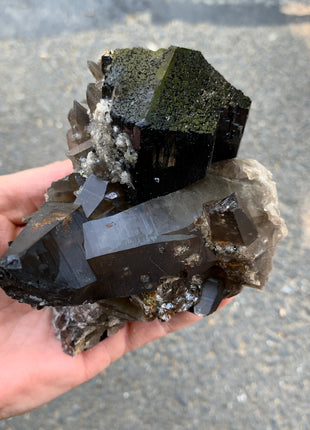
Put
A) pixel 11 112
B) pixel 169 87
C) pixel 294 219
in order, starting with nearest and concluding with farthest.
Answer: pixel 169 87, pixel 294 219, pixel 11 112

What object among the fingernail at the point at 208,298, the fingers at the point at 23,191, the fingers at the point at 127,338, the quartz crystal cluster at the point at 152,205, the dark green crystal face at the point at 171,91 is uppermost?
the dark green crystal face at the point at 171,91

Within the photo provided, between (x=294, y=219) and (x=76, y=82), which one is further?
(x=76, y=82)

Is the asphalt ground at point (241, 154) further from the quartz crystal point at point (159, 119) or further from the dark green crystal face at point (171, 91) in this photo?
the dark green crystal face at point (171, 91)

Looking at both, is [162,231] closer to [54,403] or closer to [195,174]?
[195,174]

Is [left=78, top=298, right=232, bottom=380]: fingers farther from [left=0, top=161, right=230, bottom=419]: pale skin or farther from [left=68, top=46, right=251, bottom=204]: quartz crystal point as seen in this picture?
[left=68, top=46, right=251, bottom=204]: quartz crystal point

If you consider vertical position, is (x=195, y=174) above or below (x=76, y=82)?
above

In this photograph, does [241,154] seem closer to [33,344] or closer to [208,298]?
[208,298]

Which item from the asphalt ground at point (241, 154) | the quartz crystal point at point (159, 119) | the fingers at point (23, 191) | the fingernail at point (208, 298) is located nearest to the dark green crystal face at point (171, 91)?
the quartz crystal point at point (159, 119)

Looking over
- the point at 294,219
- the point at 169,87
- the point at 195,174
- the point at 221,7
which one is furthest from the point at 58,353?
the point at 221,7
